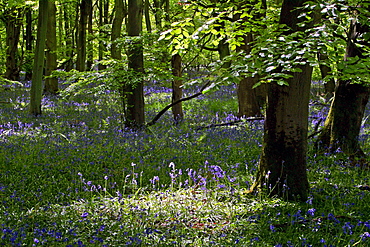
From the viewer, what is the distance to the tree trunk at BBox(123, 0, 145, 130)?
933cm

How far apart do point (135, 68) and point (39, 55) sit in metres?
4.03

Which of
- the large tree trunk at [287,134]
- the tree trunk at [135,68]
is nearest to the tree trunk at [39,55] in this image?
the tree trunk at [135,68]

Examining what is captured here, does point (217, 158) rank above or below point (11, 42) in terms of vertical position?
below

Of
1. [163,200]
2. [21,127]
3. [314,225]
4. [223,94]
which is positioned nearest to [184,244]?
[163,200]

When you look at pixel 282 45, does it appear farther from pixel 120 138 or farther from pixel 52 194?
pixel 120 138

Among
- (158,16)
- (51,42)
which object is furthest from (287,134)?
(51,42)

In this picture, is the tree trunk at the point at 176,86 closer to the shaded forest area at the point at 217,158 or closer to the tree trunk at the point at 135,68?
the shaded forest area at the point at 217,158

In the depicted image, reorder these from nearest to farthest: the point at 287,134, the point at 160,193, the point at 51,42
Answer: the point at 287,134 → the point at 160,193 → the point at 51,42

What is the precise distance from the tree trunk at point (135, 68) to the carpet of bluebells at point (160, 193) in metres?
0.63

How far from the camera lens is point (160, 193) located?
16.9 ft

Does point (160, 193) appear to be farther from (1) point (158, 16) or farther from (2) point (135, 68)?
(1) point (158, 16)

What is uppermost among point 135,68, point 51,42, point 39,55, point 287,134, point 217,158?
point 51,42

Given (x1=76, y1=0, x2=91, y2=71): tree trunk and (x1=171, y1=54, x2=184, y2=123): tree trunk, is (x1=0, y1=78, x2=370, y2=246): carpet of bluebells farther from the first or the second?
(x1=76, y1=0, x2=91, y2=71): tree trunk

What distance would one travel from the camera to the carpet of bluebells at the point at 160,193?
150 inches
